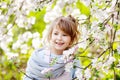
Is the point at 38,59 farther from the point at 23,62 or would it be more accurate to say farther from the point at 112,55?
the point at 23,62

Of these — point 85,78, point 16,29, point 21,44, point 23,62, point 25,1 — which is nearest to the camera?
point 85,78

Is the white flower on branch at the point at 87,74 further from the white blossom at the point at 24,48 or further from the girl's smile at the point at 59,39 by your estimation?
the white blossom at the point at 24,48

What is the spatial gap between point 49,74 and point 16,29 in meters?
3.79

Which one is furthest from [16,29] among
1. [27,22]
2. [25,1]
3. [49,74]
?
[49,74]

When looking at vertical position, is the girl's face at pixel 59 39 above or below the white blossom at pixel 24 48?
above

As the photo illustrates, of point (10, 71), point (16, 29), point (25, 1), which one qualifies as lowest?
point (10, 71)

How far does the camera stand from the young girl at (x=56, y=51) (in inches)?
124

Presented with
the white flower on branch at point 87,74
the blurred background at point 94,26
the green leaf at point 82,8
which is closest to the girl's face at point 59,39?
the blurred background at point 94,26

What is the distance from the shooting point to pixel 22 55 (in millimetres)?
Answer: 6012

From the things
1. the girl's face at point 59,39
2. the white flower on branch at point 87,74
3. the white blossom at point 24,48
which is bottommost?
the white blossom at point 24,48

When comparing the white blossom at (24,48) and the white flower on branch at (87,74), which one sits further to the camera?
the white blossom at (24,48)

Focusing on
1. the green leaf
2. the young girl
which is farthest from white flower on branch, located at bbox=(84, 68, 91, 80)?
the green leaf

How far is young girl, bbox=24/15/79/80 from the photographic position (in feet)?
10.4

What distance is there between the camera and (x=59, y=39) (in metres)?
3.13
